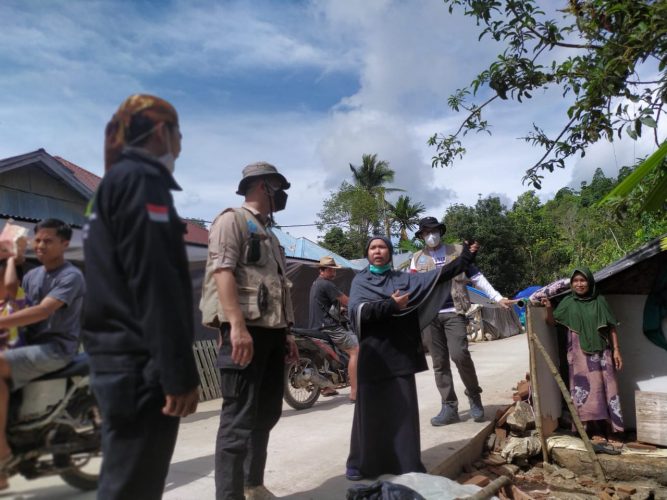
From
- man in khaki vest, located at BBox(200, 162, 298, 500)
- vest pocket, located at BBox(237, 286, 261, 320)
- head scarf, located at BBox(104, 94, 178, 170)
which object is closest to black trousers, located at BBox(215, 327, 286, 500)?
man in khaki vest, located at BBox(200, 162, 298, 500)

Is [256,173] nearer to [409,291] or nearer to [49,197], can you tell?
[49,197]

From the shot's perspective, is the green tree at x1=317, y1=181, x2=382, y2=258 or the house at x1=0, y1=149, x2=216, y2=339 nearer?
the house at x1=0, y1=149, x2=216, y2=339

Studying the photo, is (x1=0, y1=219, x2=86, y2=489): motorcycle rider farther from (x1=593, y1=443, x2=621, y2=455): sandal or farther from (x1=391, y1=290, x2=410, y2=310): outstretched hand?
(x1=593, y1=443, x2=621, y2=455): sandal

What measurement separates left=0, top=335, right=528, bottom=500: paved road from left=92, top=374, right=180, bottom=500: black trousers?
13 centimetres

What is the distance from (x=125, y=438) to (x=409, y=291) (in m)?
2.38

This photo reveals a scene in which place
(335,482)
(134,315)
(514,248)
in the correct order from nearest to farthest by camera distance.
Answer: (134,315)
(335,482)
(514,248)

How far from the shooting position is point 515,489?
4.18 metres

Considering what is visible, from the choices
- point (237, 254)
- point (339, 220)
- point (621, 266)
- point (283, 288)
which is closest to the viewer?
point (237, 254)

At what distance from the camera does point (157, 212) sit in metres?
1.56

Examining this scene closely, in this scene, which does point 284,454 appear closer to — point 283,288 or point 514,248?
point 283,288

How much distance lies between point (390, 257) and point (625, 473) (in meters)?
3.26

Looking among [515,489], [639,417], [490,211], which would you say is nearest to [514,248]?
[490,211]

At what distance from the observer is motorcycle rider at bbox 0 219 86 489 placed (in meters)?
1.62

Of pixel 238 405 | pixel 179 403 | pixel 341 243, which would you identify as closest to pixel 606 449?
pixel 238 405
